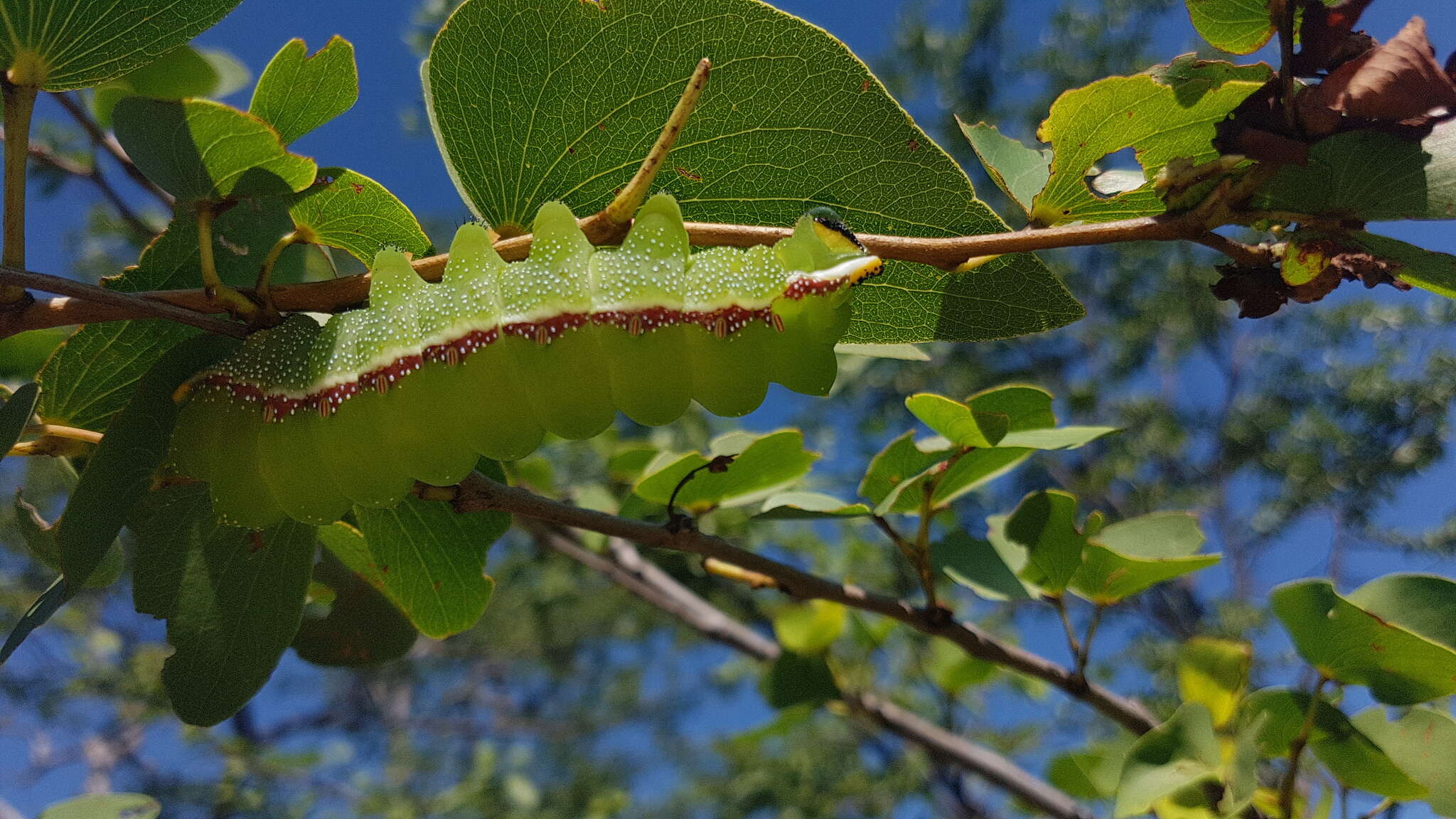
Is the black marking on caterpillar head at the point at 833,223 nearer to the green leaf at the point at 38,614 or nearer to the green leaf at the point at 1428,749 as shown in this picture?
the green leaf at the point at 38,614

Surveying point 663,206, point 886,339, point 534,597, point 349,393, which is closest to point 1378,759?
point 886,339

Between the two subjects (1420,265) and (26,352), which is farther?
(26,352)

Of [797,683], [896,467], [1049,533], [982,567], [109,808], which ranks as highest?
[896,467]

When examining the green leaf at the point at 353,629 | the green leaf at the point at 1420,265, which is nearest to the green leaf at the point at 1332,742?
the green leaf at the point at 1420,265

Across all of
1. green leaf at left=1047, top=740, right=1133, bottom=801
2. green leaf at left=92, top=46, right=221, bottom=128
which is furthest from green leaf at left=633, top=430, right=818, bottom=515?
green leaf at left=92, top=46, right=221, bottom=128

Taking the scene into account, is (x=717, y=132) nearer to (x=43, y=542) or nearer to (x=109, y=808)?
(x=43, y=542)

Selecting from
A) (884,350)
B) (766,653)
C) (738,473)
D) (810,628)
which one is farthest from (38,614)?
(766,653)
